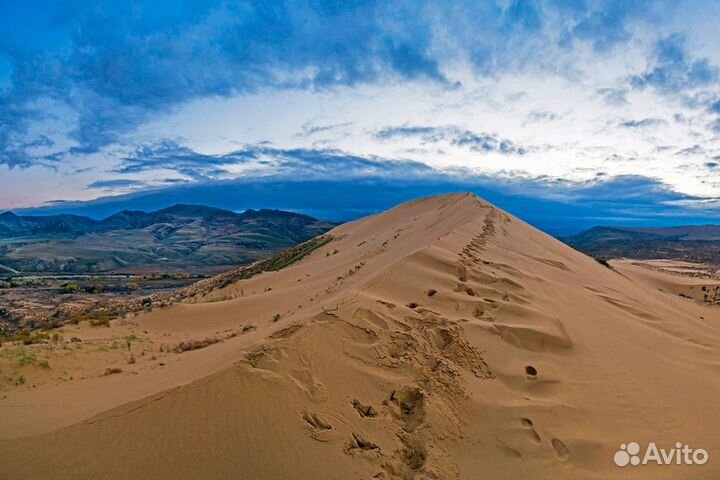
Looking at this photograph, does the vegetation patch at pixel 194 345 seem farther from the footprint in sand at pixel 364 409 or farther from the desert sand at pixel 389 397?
the footprint in sand at pixel 364 409

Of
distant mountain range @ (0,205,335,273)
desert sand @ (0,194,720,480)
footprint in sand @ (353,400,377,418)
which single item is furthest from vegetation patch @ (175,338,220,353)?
distant mountain range @ (0,205,335,273)

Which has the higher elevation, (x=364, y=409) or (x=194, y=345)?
(x=364, y=409)

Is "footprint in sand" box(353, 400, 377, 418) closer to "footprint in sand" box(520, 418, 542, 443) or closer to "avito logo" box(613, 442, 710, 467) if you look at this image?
"footprint in sand" box(520, 418, 542, 443)

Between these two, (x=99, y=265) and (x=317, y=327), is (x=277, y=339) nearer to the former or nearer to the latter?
(x=317, y=327)

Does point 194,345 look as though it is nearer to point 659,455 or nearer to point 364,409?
point 364,409

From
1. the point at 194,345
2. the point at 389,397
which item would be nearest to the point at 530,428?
the point at 389,397

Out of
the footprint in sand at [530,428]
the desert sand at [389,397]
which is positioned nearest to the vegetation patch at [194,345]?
the desert sand at [389,397]

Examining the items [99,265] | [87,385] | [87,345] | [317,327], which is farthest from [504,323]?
[99,265]
